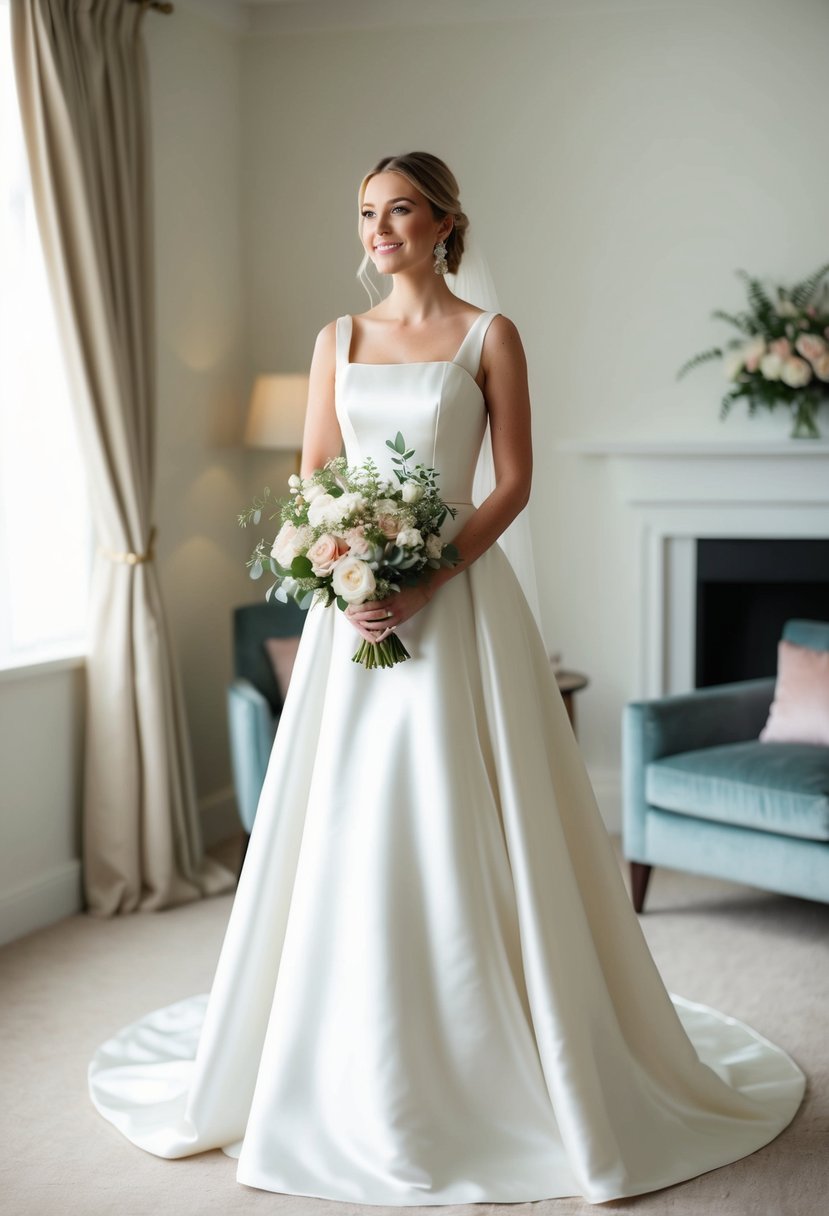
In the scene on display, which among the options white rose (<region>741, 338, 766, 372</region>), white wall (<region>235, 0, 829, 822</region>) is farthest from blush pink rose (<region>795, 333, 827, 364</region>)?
white wall (<region>235, 0, 829, 822</region>)

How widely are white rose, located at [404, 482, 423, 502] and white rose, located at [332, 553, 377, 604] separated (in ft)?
0.53

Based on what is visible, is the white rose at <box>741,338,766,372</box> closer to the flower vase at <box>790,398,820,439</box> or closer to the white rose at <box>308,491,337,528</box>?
the flower vase at <box>790,398,820,439</box>

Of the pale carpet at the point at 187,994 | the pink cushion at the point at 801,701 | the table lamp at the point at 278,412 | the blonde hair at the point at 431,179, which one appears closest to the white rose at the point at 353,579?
the blonde hair at the point at 431,179

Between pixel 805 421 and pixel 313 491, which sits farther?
pixel 805 421

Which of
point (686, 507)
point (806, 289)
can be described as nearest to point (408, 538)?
point (686, 507)

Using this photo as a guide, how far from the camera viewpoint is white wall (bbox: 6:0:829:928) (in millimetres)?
4941

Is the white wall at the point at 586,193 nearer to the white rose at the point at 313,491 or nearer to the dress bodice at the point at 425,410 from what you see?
the dress bodice at the point at 425,410

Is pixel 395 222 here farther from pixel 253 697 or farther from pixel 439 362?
pixel 253 697

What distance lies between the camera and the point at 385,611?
2.50 metres

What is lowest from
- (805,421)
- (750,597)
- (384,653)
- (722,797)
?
(722,797)

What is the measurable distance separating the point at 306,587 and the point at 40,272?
2.29m

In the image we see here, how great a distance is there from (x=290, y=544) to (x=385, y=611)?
0.73 feet

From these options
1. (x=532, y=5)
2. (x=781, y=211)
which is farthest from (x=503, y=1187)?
(x=532, y=5)

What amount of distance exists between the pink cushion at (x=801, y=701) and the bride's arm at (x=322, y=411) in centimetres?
220
